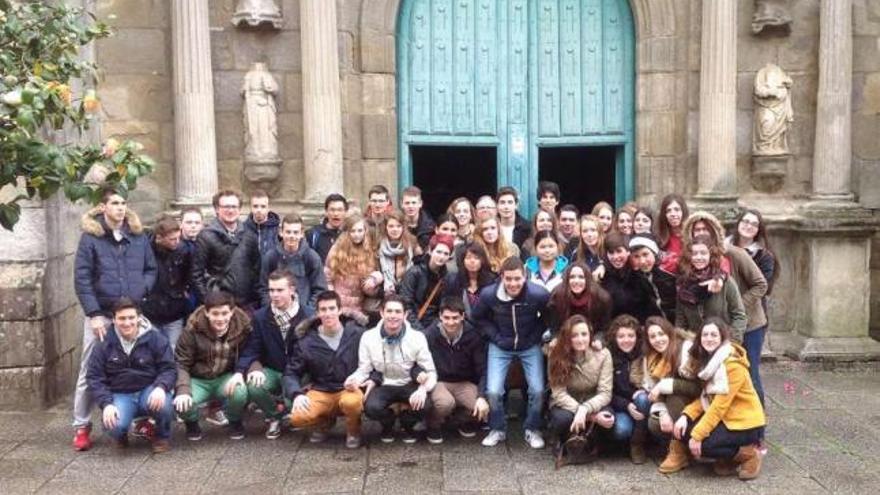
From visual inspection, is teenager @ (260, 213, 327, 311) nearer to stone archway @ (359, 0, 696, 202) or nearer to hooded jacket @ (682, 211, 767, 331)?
stone archway @ (359, 0, 696, 202)

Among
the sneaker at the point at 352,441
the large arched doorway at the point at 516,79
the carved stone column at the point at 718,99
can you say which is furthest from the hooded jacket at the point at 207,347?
the carved stone column at the point at 718,99

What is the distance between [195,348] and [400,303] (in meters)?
1.51

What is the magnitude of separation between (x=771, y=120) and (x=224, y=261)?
535cm

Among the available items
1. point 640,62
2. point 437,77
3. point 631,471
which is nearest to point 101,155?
point 631,471

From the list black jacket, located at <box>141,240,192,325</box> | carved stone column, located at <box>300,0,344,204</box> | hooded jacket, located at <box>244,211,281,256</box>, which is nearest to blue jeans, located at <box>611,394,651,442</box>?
hooded jacket, located at <box>244,211,281,256</box>

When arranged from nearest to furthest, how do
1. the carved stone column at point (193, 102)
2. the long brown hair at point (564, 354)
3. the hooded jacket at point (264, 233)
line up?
the long brown hair at point (564, 354) < the hooded jacket at point (264, 233) < the carved stone column at point (193, 102)

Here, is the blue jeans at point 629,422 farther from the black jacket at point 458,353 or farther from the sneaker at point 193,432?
the sneaker at point 193,432

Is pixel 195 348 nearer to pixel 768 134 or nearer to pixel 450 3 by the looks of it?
pixel 450 3

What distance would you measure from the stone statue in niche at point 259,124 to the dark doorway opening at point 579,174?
338cm

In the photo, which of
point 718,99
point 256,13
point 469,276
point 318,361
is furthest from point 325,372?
point 718,99

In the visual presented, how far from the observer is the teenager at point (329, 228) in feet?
23.4

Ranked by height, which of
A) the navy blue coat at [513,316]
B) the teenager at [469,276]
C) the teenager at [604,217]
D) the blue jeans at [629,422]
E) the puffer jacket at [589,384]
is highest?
the teenager at [604,217]

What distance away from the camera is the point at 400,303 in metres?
6.14

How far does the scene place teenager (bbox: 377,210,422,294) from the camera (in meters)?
6.84
